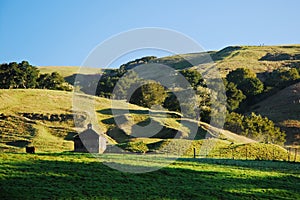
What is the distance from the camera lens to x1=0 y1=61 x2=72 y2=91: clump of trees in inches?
4678

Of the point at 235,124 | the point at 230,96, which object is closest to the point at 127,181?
the point at 235,124

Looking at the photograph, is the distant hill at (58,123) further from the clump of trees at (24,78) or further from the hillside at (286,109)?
the clump of trees at (24,78)

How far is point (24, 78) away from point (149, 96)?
112 feet

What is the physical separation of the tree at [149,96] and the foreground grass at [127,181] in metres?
68.3

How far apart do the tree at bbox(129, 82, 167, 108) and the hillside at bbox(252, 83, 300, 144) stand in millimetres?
26479

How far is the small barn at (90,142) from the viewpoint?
46.1 metres

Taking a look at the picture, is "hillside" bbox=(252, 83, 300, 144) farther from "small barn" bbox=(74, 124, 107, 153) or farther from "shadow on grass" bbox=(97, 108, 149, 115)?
"small barn" bbox=(74, 124, 107, 153)

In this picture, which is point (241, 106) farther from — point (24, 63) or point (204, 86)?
point (24, 63)

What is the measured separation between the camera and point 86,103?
309 feet

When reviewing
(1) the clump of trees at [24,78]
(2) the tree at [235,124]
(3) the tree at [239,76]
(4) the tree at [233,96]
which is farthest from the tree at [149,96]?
(3) the tree at [239,76]

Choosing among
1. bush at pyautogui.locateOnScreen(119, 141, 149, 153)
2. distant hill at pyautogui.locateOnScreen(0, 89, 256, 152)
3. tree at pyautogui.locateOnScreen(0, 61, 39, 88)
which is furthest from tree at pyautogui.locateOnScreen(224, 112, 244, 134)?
tree at pyautogui.locateOnScreen(0, 61, 39, 88)

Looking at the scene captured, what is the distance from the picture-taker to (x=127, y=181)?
30531mm

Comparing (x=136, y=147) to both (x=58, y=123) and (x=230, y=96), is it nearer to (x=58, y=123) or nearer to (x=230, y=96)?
(x=58, y=123)

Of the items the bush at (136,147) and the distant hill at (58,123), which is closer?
the bush at (136,147)
